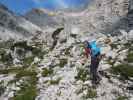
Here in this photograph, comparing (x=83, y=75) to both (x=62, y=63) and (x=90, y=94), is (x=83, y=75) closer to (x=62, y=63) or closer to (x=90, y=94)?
→ (x=90, y=94)

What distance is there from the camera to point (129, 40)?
42781 millimetres

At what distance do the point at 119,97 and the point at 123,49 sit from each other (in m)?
12.0

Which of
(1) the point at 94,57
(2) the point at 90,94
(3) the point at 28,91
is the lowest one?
(2) the point at 90,94

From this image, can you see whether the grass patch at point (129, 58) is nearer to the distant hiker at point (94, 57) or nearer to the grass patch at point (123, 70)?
the grass patch at point (123, 70)

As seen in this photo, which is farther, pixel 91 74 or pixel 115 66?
pixel 115 66

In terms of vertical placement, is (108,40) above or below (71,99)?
above

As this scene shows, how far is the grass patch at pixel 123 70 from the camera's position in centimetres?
3088

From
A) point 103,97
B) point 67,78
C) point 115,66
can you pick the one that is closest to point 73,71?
point 67,78

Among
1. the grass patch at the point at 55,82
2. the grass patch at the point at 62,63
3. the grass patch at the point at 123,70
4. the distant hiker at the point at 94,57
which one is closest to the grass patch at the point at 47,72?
the grass patch at the point at 62,63

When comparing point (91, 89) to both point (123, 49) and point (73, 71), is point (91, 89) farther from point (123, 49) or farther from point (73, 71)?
point (123, 49)

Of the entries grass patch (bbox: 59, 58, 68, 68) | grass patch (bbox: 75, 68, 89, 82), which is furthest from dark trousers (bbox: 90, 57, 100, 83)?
grass patch (bbox: 59, 58, 68, 68)

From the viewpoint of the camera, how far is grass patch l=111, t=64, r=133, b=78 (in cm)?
3088

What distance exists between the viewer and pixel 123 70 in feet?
103

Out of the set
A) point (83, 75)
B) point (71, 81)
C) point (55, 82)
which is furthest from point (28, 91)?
point (83, 75)
